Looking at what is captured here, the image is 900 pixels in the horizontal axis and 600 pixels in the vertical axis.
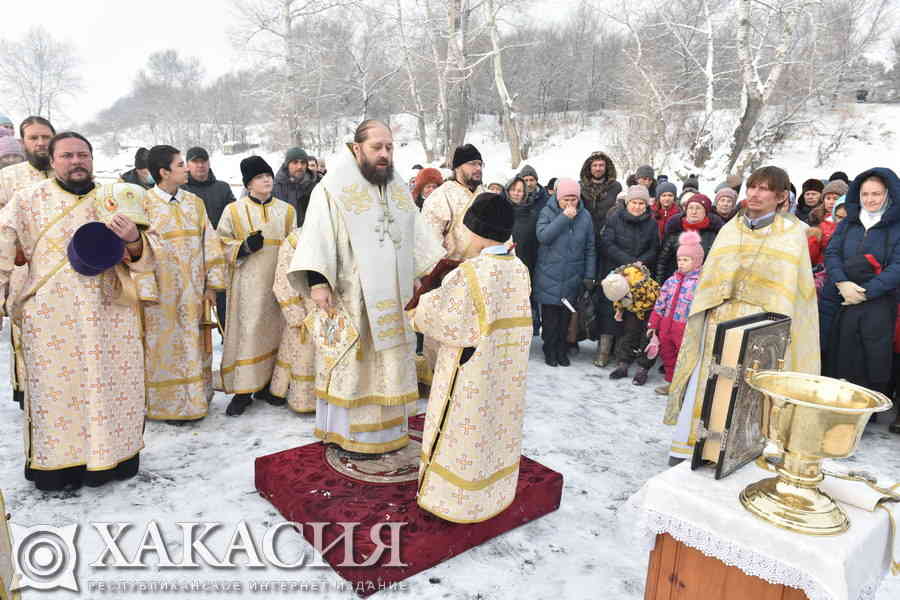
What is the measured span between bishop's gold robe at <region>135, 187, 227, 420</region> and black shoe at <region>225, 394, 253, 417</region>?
22 cm

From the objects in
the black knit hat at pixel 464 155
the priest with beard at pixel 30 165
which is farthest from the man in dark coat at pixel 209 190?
the black knit hat at pixel 464 155

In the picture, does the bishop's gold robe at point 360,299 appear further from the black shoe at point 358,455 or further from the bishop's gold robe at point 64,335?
the bishop's gold robe at point 64,335

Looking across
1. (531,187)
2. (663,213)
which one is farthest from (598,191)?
(663,213)

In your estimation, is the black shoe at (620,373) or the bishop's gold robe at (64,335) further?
the black shoe at (620,373)

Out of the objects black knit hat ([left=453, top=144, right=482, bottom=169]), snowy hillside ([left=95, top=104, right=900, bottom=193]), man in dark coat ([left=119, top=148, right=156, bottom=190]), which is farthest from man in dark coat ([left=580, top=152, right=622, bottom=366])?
snowy hillside ([left=95, top=104, right=900, bottom=193])

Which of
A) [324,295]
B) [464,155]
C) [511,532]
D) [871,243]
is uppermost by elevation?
[464,155]

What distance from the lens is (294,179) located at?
6594mm

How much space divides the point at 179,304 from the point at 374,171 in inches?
77.2

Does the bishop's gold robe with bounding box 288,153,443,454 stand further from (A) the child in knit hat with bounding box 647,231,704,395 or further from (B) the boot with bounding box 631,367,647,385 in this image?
(B) the boot with bounding box 631,367,647,385

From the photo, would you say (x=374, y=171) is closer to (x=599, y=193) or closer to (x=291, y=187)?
(x=291, y=187)

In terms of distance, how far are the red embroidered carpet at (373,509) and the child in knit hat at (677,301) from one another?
2.39 metres

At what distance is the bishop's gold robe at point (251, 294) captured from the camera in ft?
15.2

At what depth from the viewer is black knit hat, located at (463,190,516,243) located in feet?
8.84

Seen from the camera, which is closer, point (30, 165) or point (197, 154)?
point (30, 165)
